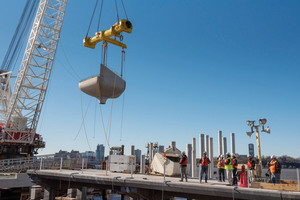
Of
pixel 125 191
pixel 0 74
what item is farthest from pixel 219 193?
pixel 0 74

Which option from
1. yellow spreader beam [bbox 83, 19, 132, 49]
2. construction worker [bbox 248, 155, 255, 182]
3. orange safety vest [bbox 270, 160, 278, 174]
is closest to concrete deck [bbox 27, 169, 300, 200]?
construction worker [bbox 248, 155, 255, 182]

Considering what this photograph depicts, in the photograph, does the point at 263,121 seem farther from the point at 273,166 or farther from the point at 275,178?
the point at 275,178

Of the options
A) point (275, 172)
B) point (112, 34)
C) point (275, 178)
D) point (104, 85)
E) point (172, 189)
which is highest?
point (112, 34)

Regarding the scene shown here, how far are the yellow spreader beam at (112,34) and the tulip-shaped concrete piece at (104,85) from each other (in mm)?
3341

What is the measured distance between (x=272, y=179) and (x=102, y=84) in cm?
1351

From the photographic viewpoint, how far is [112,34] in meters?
21.6

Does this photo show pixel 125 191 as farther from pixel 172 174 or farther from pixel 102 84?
pixel 102 84

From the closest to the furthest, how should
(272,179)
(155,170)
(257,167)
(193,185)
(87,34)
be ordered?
1. (193,185)
2. (272,179)
3. (257,167)
4. (155,170)
5. (87,34)

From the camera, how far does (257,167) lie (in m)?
16.9

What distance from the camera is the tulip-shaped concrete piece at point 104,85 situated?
19.6 meters

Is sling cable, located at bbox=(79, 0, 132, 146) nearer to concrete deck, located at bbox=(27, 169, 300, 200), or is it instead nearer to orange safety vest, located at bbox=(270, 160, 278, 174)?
concrete deck, located at bbox=(27, 169, 300, 200)

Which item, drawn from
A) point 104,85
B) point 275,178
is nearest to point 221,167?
point 275,178

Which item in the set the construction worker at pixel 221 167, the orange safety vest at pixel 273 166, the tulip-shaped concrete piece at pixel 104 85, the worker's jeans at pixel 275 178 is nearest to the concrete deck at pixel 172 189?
the construction worker at pixel 221 167

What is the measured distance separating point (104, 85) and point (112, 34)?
502 centimetres
